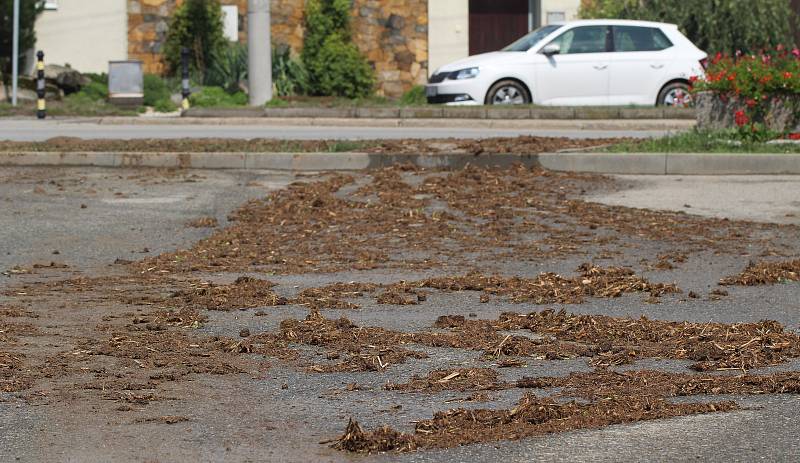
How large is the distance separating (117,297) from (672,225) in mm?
4486

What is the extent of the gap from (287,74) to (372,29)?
2.50 m

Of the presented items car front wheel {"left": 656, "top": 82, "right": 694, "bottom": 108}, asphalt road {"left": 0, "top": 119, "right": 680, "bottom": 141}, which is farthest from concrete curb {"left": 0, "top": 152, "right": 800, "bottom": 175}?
car front wheel {"left": 656, "top": 82, "right": 694, "bottom": 108}

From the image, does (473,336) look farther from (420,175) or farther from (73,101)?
(73,101)

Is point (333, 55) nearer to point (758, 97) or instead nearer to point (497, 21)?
point (497, 21)

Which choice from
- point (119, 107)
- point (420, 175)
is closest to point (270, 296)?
point (420, 175)

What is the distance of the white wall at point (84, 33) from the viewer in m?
29.5

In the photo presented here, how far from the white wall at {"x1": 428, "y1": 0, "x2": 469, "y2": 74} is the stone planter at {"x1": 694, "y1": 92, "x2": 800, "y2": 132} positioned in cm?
1468

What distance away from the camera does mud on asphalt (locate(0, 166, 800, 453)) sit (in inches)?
215

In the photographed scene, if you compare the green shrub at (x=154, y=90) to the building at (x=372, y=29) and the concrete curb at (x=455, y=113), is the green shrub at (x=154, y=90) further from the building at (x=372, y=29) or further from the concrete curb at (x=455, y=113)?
the concrete curb at (x=455, y=113)

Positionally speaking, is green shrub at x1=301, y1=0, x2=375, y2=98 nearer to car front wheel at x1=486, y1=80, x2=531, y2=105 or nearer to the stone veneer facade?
the stone veneer facade

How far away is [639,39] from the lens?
23.7 metres

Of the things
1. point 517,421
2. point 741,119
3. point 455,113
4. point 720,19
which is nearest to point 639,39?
point 455,113

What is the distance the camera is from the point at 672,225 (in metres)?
10.7

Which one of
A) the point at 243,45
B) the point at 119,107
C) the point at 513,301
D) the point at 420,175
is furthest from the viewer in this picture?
the point at 243,45
